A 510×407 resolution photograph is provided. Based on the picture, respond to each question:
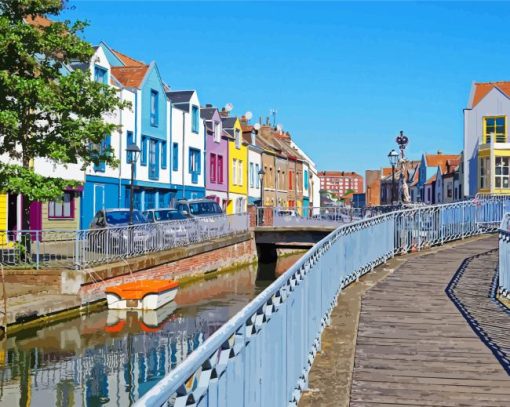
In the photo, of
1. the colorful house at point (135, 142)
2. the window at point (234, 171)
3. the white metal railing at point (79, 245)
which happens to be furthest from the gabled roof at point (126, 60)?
the white metal railing at point (79, 245)

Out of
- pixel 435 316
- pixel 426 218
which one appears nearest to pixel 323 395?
pixel 435 316

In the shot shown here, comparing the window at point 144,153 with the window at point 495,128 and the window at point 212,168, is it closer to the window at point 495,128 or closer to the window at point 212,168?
the window at point 212,168

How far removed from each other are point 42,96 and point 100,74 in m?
14.4

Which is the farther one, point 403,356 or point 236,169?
point 236,169

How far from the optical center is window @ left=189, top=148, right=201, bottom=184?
42.2m

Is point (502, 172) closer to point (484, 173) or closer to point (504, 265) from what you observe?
point (484, 173)

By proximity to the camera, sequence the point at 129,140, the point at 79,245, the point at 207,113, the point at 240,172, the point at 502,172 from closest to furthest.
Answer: the point at 79,245
the point at 129,140
the point at 502,172
the point at 207,113
the point at 240,172

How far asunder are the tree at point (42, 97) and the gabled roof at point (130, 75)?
15499mm

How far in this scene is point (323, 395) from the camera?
5.74m

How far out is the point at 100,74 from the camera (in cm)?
3139

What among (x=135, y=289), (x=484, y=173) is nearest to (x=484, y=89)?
(x=484, y=173)

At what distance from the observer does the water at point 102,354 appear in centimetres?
1080

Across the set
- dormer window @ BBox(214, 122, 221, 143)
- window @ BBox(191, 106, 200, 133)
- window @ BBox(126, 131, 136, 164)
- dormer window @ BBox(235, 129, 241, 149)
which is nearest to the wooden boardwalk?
window @ BBox(126, 131, 136, 164)

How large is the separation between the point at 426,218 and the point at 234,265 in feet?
55.0
